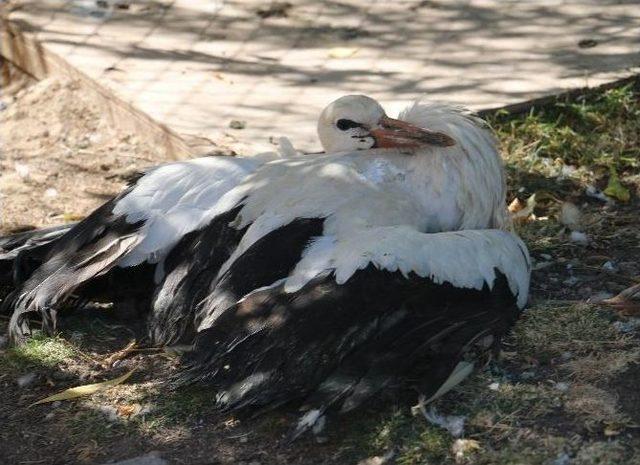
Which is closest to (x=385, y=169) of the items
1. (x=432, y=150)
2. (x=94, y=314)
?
(x=432, y=150)

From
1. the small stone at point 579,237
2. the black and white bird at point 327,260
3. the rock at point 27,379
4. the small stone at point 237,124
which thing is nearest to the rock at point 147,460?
the black and white bird at point 327,260

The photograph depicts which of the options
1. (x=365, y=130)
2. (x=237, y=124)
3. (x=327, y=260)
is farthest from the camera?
(x=237, y=124)

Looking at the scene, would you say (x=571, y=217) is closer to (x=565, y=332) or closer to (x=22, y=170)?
(x=565, y=332)

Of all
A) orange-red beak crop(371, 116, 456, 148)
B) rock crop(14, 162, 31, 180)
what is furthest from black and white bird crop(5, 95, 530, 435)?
rock crop(14, 162, 31, 180)

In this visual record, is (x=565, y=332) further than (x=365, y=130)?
No

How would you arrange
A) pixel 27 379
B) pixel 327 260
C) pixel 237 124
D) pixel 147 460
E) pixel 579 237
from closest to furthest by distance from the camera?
pixel 147 460, pixel 327 260, pixel 27 379, pixel 579 237, pixel 237 124

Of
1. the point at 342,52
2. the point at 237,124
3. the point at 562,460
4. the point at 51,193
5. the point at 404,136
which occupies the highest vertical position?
the point at 404,136

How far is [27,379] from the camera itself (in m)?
4.95

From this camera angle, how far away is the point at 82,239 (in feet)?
17.0

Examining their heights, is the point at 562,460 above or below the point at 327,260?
below

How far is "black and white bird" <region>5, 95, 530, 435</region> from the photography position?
4344mm

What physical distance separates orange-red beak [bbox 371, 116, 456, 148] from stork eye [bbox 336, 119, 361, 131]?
0.09m

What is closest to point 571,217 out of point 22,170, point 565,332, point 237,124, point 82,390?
point 565,332

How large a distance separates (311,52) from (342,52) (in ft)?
0.62
